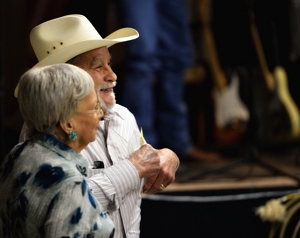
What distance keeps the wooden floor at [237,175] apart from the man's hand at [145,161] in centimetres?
150

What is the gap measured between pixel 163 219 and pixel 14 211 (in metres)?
1.87

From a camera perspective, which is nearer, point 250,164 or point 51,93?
point 51,93

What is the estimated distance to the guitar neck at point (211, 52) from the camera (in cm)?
502

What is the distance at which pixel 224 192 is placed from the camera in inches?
157

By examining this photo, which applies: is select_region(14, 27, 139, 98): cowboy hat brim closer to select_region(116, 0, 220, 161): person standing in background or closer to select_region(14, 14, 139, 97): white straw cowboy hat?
select_region(14, 14, 139, 97): white straw cowboy hat

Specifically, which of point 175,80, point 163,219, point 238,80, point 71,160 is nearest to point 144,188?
point 71,160

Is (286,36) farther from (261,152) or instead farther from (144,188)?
(144,188)

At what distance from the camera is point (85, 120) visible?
2.14 m

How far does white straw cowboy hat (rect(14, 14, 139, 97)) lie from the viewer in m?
2.51

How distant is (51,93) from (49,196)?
0.89 ft

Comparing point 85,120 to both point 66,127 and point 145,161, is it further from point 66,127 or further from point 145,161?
Result: point 145,161

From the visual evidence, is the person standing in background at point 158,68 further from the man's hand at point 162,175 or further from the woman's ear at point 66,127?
the woman's ear at point 66,127

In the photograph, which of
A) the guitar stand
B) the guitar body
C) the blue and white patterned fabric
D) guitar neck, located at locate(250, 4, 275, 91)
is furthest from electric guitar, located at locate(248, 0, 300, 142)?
the blue and white patterned fabric

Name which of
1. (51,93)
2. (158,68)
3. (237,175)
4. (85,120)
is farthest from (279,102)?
(51,93)
